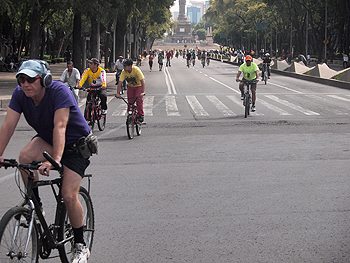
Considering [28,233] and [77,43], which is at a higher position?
[77,43]

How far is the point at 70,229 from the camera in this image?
553cm

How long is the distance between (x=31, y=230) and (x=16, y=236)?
0.13 m

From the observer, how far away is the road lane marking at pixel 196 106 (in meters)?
21.5

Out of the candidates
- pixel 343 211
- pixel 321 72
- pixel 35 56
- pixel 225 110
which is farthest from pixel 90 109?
pixel 321 72

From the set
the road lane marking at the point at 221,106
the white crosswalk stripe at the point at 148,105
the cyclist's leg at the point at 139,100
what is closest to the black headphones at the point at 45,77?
the cyclist's leg at the point at 139,100

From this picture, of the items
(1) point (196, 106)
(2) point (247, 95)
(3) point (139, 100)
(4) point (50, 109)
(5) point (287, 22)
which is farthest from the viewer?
(5) point (287, 22)

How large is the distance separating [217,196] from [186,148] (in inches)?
Result: 189

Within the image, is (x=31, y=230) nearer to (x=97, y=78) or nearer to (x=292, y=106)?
(x=97, y=78)

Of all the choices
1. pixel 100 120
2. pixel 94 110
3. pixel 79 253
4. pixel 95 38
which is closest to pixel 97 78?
pixel 94 110

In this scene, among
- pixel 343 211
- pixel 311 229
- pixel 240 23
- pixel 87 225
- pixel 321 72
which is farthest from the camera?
pixel 240 23

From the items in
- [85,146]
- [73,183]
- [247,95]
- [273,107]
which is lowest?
[273,107]

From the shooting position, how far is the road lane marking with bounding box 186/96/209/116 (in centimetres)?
2153

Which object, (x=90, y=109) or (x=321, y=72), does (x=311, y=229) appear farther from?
(x=321, y=72)

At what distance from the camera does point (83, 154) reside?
5246 mm
